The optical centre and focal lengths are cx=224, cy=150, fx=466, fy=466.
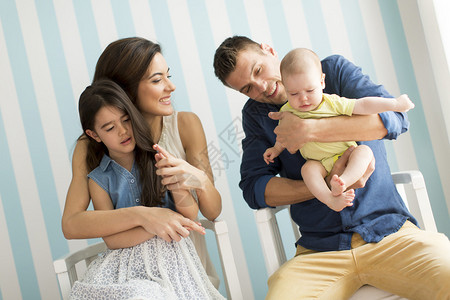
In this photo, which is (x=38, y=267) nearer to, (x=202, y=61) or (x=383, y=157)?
(x=202, y=61)

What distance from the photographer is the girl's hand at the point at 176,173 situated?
6.13ft

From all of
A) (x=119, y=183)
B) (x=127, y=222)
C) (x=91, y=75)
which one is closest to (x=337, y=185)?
(x=127, y=222)

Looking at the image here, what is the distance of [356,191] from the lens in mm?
1843

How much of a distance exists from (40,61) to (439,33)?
84.2 inches

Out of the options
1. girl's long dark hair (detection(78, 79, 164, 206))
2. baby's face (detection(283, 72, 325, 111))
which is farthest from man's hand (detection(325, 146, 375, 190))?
girl's long dark hair (detection(78, 79, 164, 206))

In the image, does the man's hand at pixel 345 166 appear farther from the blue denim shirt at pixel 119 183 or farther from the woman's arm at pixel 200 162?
the blue denim shirt at pixel 119 183

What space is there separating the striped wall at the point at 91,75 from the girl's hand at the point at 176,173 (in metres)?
0.68

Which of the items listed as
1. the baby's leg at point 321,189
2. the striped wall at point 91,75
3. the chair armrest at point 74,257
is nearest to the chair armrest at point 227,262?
the baby's leg at point 321,189

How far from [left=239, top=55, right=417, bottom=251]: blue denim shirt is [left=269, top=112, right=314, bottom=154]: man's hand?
195 mm

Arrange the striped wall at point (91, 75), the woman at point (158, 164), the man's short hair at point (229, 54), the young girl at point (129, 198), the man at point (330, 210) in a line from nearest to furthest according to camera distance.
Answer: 1. the man at point (330, 210)
2. the young girl at point (129, 198)
3. the woman at point (158, 164)
4. the man's short hair at point (229, 54)
5. the striped wall at point (91, 75)

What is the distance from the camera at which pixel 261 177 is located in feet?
6.62

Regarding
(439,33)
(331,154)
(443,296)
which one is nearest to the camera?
(443,296)

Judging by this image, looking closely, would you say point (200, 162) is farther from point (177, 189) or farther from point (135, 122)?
point (135, 122)

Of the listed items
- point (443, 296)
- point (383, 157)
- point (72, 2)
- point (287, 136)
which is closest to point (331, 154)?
point (287, 136)
